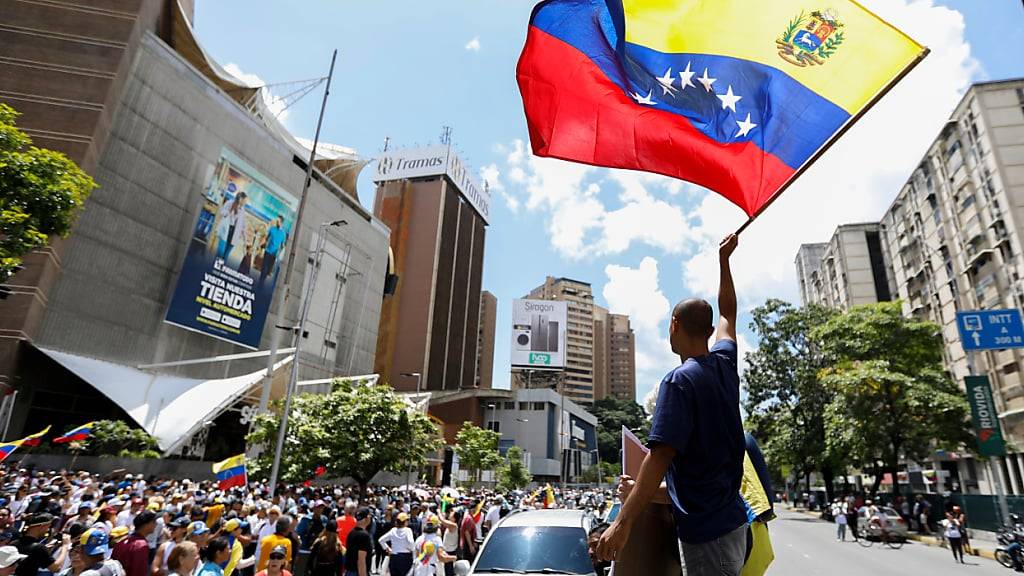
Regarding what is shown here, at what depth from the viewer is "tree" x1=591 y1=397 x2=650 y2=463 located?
373 ft

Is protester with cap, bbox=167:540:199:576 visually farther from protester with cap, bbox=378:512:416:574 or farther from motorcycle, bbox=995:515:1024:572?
motorcycle, bbox=995:515:1024:572

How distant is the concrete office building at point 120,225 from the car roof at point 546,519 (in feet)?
66.9

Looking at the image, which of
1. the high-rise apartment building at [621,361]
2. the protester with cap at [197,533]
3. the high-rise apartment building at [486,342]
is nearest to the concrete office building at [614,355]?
the high-rise apartment building at [621,361]

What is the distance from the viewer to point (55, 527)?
33.0ft

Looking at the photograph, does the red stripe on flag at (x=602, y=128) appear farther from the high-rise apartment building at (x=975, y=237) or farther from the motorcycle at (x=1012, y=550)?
the high-rise apartment building at (x=975, y=237)

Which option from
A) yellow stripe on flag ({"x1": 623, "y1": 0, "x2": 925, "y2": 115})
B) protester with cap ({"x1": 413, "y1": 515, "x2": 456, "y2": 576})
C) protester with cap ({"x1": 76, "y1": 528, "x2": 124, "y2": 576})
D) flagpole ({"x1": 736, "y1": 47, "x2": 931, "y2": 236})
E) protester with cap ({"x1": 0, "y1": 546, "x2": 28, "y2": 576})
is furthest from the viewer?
protester with cap ({"x1": 413, "y1": 515, "x2": 456, "y2": 576})

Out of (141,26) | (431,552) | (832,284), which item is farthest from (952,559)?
(832,284)

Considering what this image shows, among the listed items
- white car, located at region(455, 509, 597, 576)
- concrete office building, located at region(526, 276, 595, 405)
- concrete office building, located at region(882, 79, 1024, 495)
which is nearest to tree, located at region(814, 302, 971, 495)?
concrete office building, located at region(882, 79, 1024, 495)

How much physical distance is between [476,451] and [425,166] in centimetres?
5993

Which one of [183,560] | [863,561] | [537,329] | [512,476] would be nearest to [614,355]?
[537,329]

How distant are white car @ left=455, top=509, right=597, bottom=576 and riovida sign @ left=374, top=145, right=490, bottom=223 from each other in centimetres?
9318

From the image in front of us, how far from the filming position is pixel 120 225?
1200 inches

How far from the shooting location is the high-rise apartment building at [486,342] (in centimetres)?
12250

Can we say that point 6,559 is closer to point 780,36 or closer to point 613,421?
point 780,36
